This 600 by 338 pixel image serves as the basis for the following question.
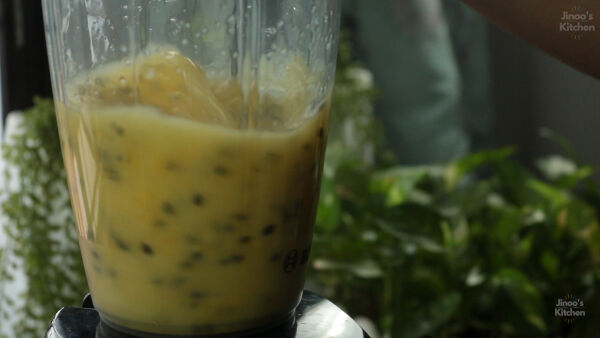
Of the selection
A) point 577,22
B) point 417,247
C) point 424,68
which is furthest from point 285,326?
point 424,68

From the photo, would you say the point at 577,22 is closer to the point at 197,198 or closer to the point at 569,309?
the point at 197,198

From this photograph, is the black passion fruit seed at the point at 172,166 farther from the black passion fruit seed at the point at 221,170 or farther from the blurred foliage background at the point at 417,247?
the blurred foliage background at the point at 417,247

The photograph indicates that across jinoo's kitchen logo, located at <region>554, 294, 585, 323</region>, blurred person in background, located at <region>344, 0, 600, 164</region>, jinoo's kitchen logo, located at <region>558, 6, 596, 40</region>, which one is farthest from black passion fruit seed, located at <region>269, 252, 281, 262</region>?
blurred person in background, located at <region>344, 0, 600, 164</region>

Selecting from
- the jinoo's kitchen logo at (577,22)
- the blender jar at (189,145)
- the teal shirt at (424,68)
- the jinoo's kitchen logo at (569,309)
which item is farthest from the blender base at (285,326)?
the teal shirt at (424,68)

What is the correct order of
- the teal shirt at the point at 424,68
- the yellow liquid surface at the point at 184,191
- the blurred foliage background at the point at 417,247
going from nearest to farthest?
the yellow liquid surface at the point at 184,191
the blurred foliage background at the point at 417,247
the teal shirt at the point at 424,68

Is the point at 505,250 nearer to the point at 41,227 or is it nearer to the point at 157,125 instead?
the point at 41,227

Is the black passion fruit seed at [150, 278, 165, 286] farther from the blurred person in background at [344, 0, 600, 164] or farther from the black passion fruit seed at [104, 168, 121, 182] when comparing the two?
the blurred person in background at [344, 0, 600, 164]
